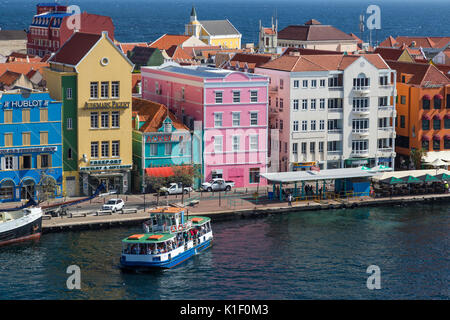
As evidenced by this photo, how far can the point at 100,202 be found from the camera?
104m

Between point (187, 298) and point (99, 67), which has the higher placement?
A: point (99, 67)

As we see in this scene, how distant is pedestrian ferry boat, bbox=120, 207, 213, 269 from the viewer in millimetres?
83250

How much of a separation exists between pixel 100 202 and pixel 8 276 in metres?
24.8

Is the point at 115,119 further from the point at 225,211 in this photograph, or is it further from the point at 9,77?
the point at 9,77

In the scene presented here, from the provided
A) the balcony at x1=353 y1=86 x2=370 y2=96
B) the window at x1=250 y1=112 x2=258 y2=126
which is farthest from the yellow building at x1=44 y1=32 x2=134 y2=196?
the balcony at x1=353 y1=86 x2=370 y2=96

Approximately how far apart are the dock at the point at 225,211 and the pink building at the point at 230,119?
7.91m

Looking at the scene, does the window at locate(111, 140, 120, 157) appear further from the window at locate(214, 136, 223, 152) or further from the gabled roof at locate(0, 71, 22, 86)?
the gabled roof at locate(0, 71, 22, 86)

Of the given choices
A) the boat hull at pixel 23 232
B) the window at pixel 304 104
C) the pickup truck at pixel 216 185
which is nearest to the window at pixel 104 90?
the pickup truck at pixel 216 185

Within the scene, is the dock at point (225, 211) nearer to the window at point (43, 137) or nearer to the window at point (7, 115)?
the window at point (43, 137)

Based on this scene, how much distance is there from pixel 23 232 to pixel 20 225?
792mm

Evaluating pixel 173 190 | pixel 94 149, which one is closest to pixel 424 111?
pixel 173 190

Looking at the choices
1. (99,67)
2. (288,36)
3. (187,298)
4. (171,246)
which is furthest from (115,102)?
(288,36)
